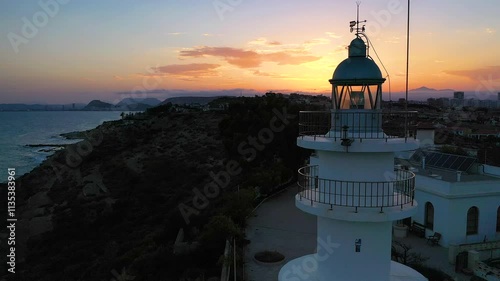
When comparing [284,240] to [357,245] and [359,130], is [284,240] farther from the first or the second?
[359,130]

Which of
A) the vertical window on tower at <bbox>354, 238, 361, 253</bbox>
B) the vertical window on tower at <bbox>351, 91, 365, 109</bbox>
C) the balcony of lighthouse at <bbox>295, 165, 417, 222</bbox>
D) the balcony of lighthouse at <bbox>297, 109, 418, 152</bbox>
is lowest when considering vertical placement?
the vertical window on tower at <bbox>354, 238, 361, 253</bbox>

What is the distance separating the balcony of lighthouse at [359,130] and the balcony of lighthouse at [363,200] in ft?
1.78

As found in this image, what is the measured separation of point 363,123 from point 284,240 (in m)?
12.4

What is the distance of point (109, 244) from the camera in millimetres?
21641

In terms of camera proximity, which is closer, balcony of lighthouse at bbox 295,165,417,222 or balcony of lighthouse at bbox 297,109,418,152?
balcony of lighthouse at bbox 297,109,418,152

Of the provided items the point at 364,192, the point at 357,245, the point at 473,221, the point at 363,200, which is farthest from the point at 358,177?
the point at 473,221

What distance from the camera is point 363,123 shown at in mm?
5641

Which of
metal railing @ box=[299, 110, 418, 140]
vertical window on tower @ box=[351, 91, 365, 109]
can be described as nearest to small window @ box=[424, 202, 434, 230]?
metal railing @ box=[299, 110, 418, 140]

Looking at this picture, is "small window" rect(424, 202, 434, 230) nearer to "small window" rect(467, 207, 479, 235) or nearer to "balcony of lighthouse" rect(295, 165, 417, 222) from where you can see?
"small window" rect(467, 207, 479, 235)

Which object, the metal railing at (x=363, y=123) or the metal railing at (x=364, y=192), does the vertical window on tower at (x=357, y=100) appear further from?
the metal railing at (x=364, y=192)

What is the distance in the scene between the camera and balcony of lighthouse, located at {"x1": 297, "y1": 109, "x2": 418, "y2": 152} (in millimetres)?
5328

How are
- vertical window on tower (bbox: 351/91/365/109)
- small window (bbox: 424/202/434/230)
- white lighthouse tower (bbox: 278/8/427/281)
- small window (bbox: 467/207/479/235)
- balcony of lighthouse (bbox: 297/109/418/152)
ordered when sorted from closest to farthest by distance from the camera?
balcony of lighthouse (bbox: 297/109/418/152) < white lighthouse tower (bbox: 278/8/427/281) < vertical window on tower (bbox: 351/91/365/109) < small window (bbox: 467/207/479/235) < small window (bbox: 424/202/434/230)

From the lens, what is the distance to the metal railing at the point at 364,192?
5.59 metres

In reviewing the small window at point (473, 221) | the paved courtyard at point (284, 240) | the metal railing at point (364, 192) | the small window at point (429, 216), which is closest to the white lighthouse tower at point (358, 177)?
the metal railing at point (364, 192)
